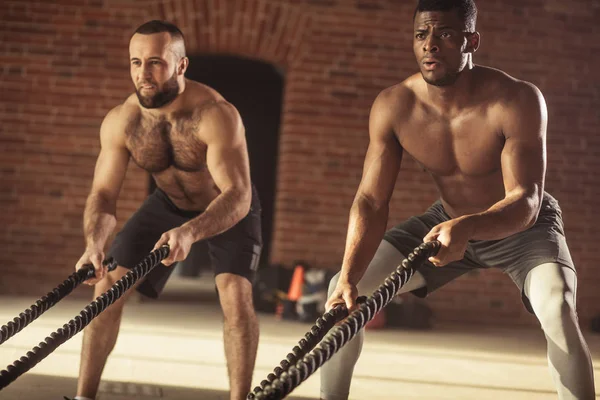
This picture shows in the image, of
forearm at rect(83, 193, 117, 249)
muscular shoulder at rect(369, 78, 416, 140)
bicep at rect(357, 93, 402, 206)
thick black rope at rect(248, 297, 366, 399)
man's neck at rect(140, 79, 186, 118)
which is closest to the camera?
thick black rope at rect(248, 297, 366, 399)

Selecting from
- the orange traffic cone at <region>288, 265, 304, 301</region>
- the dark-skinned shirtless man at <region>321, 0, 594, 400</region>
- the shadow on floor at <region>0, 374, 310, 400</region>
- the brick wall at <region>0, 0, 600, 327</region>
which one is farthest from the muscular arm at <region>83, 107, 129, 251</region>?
the brick wall at <region>0, 0, 600, 327</region>

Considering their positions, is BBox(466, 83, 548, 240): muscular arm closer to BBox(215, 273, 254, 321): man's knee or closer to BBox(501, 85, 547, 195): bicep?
BBox(501, 85, 547, 195): bicep

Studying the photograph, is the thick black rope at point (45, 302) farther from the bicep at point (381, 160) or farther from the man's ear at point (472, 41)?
the man's ear at point (472, 41)

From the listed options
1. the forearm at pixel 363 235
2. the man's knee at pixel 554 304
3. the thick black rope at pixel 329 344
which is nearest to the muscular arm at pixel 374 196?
the forearm at pixel 363 235

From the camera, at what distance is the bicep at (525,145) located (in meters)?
2.14

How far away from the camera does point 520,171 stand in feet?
7.04

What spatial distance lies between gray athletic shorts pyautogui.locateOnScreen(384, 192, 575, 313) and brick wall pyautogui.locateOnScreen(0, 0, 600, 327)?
11.9ft

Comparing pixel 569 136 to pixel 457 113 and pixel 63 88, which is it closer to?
pixel 63 88

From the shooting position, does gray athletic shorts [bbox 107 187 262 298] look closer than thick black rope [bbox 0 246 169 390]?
No

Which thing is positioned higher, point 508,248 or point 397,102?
point 397,102

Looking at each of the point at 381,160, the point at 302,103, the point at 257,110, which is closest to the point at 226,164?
the point at 381,160

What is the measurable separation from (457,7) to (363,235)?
646 mm

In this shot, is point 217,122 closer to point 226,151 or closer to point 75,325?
point 226,151

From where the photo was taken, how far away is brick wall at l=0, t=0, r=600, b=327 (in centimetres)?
614
